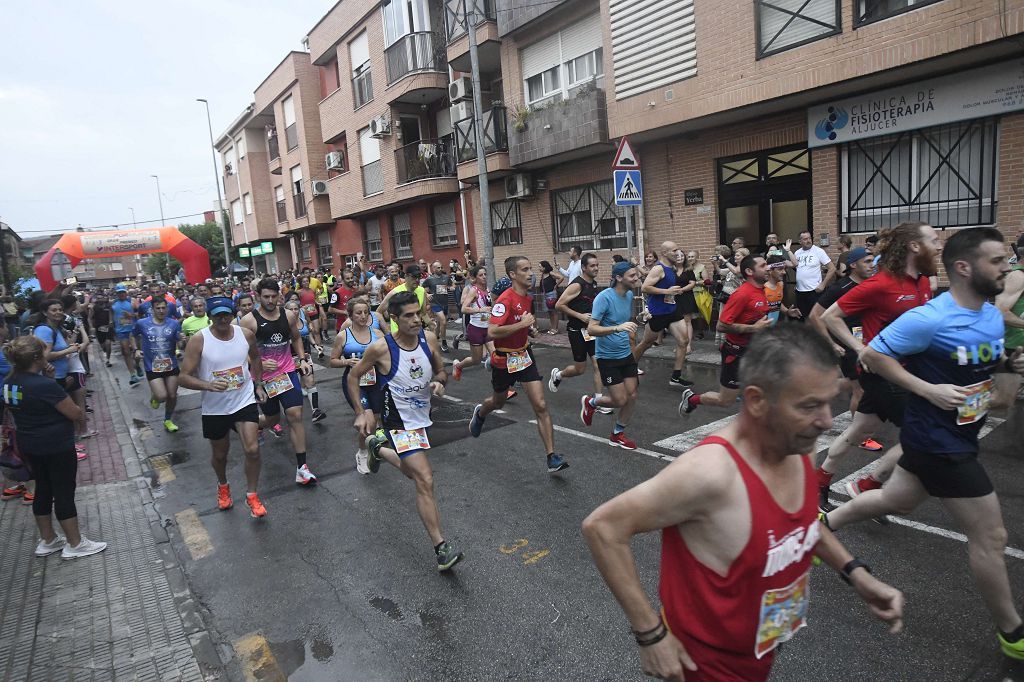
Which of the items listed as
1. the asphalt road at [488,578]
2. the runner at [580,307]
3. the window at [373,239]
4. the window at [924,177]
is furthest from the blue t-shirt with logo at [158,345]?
the window at [373,239]

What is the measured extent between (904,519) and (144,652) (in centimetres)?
497

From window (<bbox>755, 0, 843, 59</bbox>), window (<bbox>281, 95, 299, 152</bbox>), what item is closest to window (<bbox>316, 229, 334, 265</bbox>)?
window (<bbox>281, 95, 299, 152</bbox>)

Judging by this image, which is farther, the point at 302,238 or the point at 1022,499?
the point at 302,238

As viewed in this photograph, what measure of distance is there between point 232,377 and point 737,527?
5058 mm

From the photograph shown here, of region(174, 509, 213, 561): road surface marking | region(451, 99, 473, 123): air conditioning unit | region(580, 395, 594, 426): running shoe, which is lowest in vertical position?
region(174, 509, 213, 561): road surface marking

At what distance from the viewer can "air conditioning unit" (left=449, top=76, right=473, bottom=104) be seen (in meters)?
18.4

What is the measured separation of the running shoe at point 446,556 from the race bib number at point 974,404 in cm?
298

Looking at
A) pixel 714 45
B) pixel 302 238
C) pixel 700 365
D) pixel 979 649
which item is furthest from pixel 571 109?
pixel 302 238

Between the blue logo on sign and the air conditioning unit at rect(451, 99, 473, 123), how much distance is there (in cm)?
1010

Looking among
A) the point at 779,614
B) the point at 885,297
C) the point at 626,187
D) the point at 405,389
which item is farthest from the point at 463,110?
the point at 779,614

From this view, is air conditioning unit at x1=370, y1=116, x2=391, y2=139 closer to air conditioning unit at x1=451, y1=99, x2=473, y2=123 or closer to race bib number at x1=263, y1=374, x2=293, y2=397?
air conditioning unit at x1=451, y1=99, x2=473, y2=123

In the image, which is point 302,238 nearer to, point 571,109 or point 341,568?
point 571,109

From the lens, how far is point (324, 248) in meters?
32.4

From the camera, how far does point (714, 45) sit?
39.3 ft
